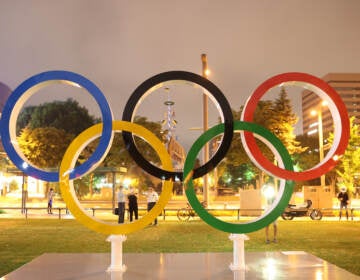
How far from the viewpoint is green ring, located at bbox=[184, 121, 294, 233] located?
31.8 ft

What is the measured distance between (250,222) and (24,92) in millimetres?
6495

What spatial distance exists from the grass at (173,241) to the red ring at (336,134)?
9.27ft

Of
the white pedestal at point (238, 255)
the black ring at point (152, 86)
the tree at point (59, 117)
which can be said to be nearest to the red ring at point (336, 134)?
the black ring at point (152, 86)

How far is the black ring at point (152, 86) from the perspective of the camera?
971 centimetres

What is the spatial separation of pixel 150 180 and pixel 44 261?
166ft

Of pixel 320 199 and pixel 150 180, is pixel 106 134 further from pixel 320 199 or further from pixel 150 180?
pixel 150 180

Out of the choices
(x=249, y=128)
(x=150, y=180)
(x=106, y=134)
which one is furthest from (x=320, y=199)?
(x=150, y=180)

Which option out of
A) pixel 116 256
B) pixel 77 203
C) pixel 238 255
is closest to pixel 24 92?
pixel 77 203

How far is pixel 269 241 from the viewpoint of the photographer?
14727 millimetres

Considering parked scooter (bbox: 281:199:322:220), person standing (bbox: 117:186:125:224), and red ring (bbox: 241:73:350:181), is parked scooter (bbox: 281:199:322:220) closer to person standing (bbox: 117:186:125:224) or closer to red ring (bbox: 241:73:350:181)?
person standing (bbox: 117:186:125:224)

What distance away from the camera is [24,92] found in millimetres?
9891

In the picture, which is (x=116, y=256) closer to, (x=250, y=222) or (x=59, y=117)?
(x=250, y=222)

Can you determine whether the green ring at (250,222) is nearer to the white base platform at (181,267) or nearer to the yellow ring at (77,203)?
the yellow ring at (77,203)

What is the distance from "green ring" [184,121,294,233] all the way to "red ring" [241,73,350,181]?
0.74 ft
